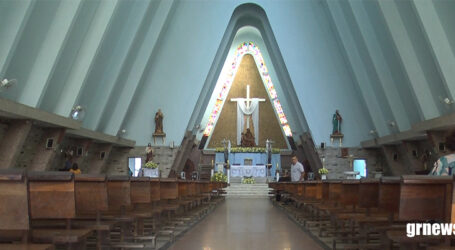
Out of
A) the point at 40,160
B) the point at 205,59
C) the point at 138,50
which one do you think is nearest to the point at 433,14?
the point at 40,160

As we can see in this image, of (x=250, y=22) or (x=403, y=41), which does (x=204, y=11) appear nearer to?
(x=250, y=22)

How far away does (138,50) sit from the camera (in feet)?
53.4

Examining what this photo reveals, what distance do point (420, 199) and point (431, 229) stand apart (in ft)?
0.66

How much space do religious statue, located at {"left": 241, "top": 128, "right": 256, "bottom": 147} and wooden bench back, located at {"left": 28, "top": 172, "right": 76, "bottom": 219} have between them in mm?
23583

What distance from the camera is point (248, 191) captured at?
19.5 metres

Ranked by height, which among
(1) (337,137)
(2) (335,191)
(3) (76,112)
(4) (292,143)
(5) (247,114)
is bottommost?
(2) (335,191)

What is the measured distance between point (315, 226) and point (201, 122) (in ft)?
65.0

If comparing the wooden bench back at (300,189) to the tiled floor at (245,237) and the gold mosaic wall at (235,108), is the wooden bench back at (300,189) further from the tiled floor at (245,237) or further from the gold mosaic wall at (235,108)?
the gold mosaic wall at (235,108)

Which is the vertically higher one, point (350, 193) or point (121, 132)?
point (121, 132)

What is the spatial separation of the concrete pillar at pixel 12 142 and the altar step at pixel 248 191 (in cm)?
1061

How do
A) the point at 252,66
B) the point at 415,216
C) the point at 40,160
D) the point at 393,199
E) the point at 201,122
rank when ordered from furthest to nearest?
the point at 252,66 < the point at 201,122 < the point at 40,160 < the point at 393,199 < the point at 415,216

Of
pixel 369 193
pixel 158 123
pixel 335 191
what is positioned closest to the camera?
pixel 369 193

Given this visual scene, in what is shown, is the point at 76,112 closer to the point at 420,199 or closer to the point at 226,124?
the point at 420,199

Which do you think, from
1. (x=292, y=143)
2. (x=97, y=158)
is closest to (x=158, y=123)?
(x=97, y=158)
